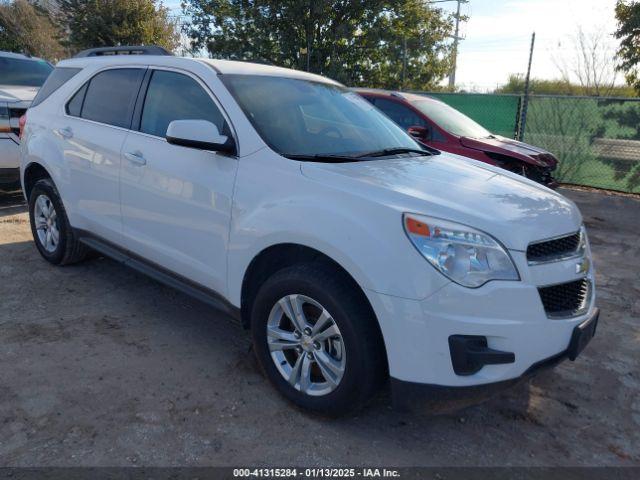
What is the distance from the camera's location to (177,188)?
3484mm

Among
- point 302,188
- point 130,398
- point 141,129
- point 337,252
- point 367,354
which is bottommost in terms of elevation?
point 130,398

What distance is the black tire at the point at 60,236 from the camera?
4.80 metres

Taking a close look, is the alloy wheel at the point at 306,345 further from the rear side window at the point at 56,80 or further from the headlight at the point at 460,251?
the rear side window at the point at 56,80

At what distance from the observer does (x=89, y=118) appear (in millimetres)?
4449

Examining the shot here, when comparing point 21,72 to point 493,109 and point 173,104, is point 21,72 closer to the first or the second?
point 173,104

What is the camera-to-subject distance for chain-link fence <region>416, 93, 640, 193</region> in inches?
377

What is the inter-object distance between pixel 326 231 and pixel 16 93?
6491 millimetres

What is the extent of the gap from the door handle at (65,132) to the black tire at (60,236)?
0.49 metres

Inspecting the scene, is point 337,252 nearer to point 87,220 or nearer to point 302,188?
point 302,188

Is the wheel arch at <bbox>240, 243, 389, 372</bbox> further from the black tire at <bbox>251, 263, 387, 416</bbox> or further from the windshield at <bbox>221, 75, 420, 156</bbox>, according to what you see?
the windshield at <bbox>221, 75, 420, 156</bbox>

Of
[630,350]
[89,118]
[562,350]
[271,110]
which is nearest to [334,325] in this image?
[562,350]

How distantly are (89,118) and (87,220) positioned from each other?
809 mm

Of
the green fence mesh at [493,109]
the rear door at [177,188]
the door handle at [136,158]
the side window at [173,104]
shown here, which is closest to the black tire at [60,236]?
the rear door at [177,188]

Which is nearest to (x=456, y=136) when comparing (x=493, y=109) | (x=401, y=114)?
(x=401, y=114)
